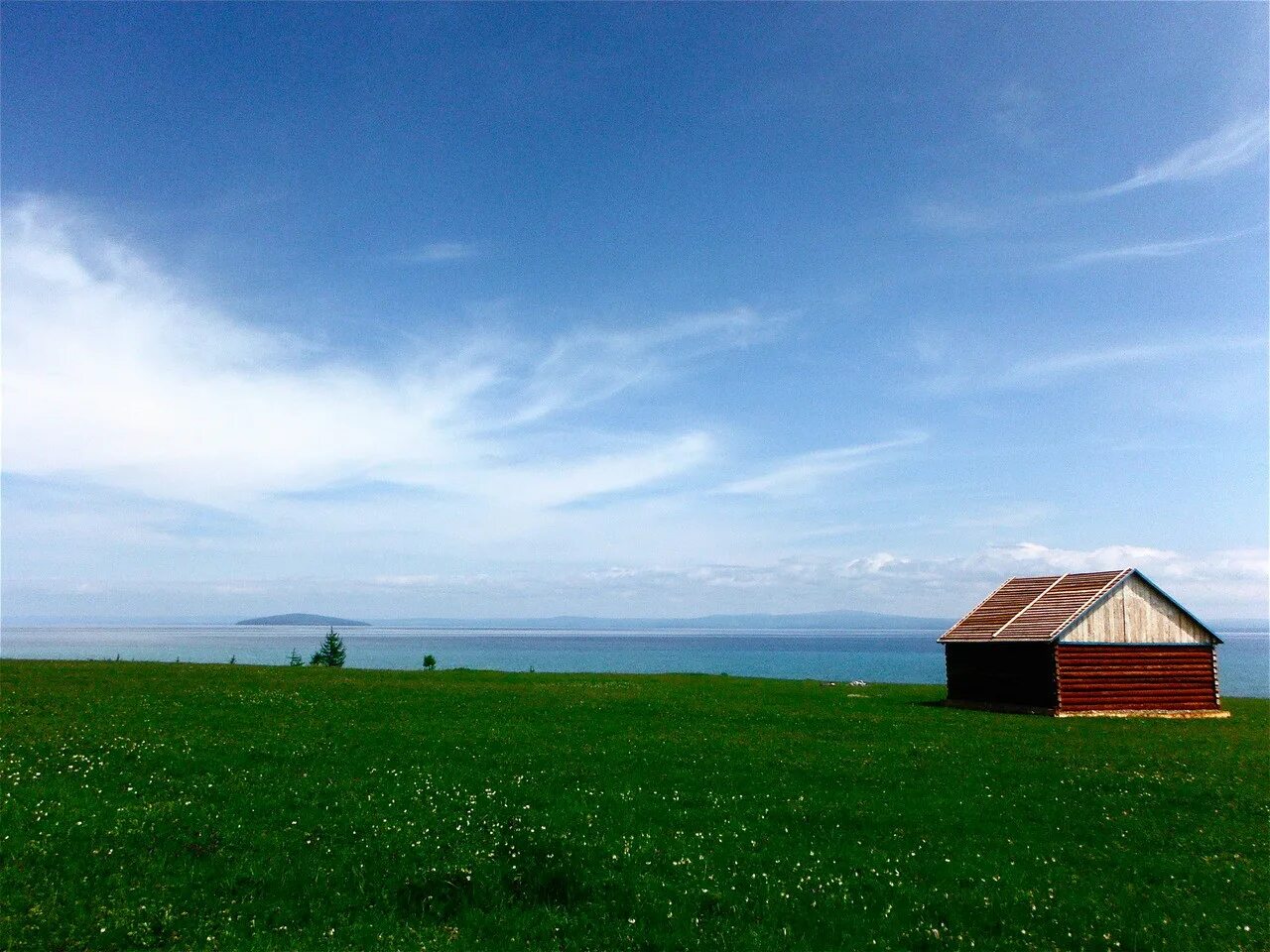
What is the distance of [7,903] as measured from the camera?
12.0 m

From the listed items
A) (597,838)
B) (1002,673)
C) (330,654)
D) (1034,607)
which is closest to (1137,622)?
(1034,607)

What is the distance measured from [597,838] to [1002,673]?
37777mm

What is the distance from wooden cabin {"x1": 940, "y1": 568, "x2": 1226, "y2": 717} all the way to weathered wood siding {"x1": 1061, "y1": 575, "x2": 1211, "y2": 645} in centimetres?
6

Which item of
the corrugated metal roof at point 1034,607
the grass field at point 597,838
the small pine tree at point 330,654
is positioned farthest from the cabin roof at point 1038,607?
the small pine tree at point 330,654

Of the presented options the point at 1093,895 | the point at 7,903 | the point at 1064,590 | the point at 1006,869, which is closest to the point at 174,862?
the point at 7,903

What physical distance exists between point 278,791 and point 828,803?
12.9 m

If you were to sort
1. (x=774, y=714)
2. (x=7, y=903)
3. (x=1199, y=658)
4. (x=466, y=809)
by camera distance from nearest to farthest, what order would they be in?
1. (x=7, y=903)
2. (x=466, y=809)
3. (x=774, y=714)
4. (x=1199, y=658)

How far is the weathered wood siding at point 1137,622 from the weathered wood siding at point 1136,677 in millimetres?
423

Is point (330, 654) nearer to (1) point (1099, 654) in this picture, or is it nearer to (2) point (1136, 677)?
(1) point (1099, 654)

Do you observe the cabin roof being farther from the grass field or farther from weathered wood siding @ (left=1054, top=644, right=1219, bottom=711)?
the grass field

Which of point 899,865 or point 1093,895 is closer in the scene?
point 1093,895

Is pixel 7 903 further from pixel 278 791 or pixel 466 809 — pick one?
pixel 466 809

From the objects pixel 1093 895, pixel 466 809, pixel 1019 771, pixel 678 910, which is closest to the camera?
pixel 678 910

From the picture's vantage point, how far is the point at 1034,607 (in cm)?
4716
